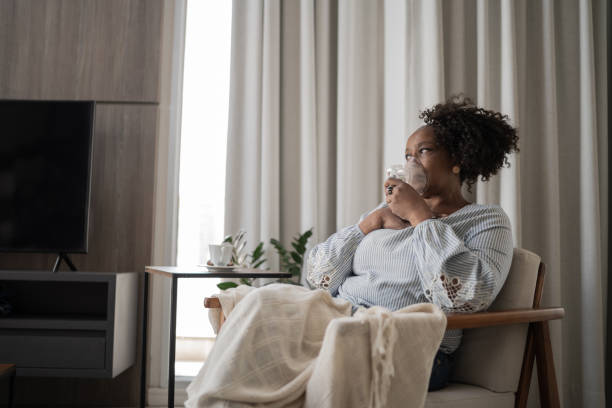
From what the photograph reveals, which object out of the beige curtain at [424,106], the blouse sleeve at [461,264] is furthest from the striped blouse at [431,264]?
the beige curtain at [424,106]

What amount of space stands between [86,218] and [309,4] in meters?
1.51

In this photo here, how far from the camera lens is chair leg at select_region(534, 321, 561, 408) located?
129 cm

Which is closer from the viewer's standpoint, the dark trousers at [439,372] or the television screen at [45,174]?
the dark trousers at [439,372]

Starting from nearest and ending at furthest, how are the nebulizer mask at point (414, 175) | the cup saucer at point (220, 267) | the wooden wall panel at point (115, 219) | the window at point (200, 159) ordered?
the nebulizer mask at point (414, 175) < the cup saucer at point (220, 267) < the wooden wall panel at point (115, 219) < the window at point (200, 159)

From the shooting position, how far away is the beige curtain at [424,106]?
2188mm

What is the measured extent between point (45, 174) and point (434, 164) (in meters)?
1.79

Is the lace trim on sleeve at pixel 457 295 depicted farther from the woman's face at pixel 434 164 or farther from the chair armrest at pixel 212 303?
the chair armrest at pixel 212 303

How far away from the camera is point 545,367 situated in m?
1.29

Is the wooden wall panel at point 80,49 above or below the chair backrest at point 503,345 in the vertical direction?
above

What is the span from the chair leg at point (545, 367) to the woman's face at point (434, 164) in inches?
20.1

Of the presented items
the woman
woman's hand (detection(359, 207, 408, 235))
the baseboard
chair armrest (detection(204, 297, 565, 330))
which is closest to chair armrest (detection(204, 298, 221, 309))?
chair armrest (detection(204, 297, 565, 330))

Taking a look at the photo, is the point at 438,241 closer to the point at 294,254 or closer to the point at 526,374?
the point at 526,374

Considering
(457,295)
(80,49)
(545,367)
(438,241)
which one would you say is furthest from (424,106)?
(80,49)

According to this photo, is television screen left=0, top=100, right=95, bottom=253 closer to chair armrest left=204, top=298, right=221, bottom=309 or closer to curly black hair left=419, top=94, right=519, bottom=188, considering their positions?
chair armrest left=204, top=298, right=221, bottom=309
